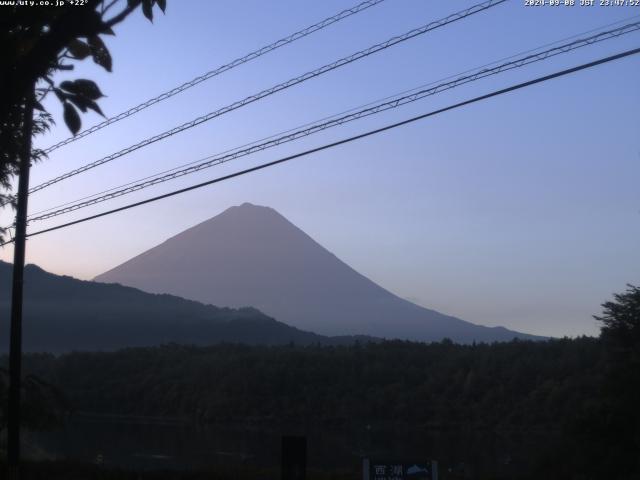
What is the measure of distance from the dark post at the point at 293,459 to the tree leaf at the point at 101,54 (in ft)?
23.1

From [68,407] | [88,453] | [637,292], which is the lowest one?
[88,453]

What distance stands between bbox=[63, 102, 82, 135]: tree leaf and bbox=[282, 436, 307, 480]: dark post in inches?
281

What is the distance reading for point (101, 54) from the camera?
6.53 meters

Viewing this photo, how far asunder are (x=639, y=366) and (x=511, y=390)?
2459 cm

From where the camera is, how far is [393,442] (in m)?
37.0

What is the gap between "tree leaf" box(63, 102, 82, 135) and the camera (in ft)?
20.1

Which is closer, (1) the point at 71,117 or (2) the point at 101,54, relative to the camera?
(1) the point at 71,117

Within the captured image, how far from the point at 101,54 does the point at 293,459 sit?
725 cm

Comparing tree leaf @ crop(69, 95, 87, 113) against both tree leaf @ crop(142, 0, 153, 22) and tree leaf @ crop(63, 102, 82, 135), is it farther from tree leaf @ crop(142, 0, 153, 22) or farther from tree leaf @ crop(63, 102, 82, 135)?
tree leaf @ crop(142, 0, 153, 22)

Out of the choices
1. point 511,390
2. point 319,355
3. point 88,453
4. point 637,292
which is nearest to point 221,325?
point 319,355

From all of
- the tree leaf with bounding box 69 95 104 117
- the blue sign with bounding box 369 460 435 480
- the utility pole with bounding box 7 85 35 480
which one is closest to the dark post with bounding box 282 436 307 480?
the blue sign with bounding box 369 460 435 480

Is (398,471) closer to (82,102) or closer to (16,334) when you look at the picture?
(82,102)

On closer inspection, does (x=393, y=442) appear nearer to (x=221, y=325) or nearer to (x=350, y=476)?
(x=350, y=476)

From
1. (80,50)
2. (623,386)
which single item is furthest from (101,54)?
(623,386)
